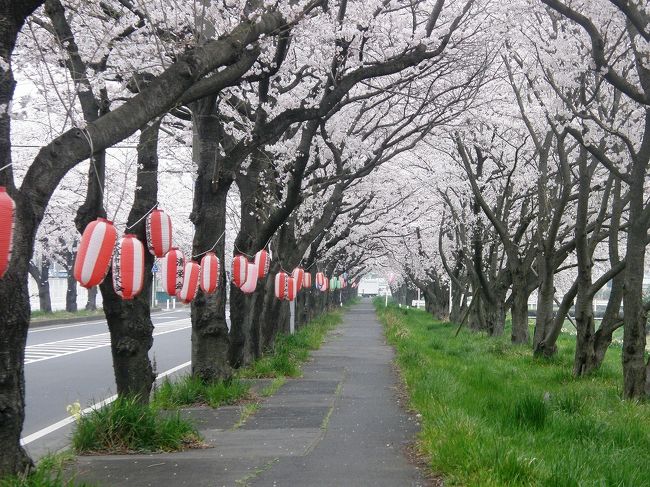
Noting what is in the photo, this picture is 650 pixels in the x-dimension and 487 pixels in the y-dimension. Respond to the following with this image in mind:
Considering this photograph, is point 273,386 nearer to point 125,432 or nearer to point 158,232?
point 158,232

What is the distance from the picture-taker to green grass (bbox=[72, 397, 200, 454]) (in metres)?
8.44

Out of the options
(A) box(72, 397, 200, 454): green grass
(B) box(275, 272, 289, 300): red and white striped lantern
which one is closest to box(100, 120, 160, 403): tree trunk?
(A) box(72, 397, 200, 454): green grass

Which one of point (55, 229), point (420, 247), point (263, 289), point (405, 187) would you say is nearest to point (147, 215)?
point (263, 289)

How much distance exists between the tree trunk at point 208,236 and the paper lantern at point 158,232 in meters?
2.78

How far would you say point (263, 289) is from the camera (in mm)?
18062

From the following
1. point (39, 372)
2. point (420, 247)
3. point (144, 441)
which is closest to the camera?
point (144, 441)

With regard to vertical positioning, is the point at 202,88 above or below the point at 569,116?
below

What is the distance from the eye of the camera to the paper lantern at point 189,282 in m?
11.1

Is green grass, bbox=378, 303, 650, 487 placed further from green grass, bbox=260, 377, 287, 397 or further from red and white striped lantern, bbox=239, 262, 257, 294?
red and white striped lantern, bbox=239, 262, 257, 294

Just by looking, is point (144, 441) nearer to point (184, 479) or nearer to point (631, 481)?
point (184, 479)

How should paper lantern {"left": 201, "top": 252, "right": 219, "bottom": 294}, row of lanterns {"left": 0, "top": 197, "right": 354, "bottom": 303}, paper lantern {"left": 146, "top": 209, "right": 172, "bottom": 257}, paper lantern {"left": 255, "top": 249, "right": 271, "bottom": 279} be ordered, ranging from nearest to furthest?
row of lanterns {"left": 0, "top": 197, "right": 354, "bottom": 303} < paper lantern {"left": 146, "top": 209, "right": 172, "bottom": 257} < paper lantern {"left": 201, "top": 252, "right": 219, "bottom": 294} < paper lantern {"left": 255, "top": 249, "right": 271, "bottom": 279}

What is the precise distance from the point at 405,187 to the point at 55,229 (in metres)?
16.5

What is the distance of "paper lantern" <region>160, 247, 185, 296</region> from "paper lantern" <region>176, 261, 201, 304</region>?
0.20 metres

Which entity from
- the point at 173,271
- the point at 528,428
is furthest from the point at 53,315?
the point at 528,428
